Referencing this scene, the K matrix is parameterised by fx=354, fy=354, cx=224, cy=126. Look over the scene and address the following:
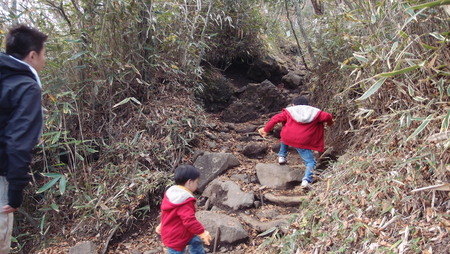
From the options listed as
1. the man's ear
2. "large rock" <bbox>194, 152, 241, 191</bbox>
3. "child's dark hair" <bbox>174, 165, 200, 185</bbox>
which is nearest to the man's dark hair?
the man's ear

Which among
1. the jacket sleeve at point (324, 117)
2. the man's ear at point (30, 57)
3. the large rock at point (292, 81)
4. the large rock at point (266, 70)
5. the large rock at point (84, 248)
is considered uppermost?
the man's ear at point (30, 57)

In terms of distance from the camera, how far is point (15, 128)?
2047 mm

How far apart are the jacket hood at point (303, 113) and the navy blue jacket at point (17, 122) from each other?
301 cm

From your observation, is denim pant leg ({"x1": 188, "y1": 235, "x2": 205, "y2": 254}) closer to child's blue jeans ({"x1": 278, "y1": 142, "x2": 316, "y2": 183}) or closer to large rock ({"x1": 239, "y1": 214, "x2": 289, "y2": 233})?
large rock ({"x1": 239, "y1": 214, "x2": 289, "y2": 233})

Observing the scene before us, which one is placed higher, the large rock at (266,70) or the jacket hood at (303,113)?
the large rock at (266,70)

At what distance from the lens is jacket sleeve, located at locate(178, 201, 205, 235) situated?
2814mm

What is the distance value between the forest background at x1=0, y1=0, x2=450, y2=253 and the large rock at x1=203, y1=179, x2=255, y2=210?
1.96 feet

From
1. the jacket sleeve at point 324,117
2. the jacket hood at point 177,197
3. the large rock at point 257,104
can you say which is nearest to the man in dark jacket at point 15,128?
the jacket hood at point 177,197

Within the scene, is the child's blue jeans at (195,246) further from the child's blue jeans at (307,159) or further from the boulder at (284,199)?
the child's blue jeans at (307,159)

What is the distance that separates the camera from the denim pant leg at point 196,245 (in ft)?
10.0

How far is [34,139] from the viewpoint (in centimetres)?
208

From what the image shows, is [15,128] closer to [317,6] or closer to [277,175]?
[277,175]

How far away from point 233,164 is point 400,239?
8.34 ft

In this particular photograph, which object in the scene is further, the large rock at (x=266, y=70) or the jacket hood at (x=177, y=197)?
the large rock at (x=266, y=70)
